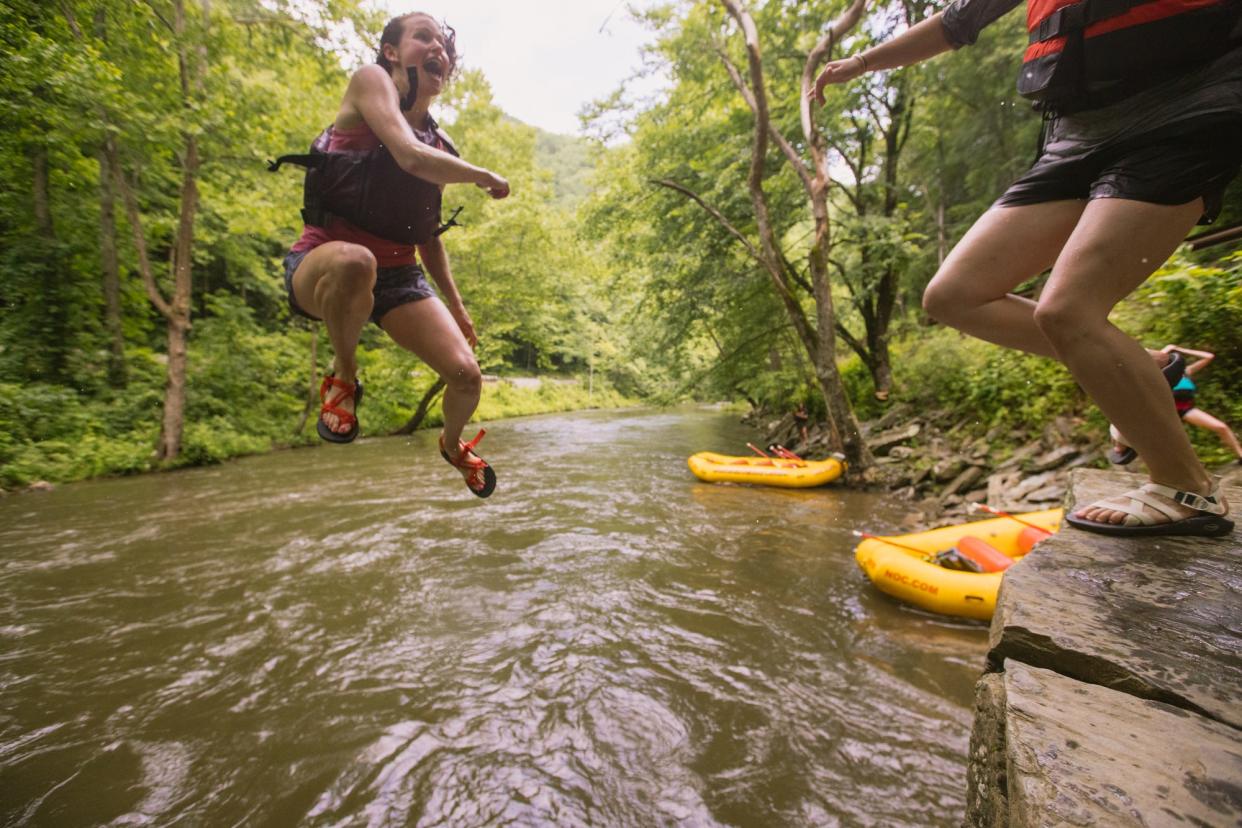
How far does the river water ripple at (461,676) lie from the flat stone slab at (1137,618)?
1691mm

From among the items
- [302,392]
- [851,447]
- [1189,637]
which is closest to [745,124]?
[851,447]

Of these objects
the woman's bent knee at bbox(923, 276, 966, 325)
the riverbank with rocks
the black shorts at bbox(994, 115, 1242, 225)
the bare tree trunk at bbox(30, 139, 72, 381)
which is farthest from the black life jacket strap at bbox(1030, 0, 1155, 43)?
the bare tree trunk at bbox(30, 139, 72, 381)

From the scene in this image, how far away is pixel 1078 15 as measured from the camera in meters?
1.26

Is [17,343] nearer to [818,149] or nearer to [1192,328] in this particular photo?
[818,149]

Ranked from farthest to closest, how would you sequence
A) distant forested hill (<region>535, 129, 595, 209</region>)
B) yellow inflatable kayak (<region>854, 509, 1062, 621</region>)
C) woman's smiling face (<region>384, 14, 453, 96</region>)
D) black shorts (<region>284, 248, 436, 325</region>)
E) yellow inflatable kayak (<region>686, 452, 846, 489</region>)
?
distant forested hill (<region>535, 129, 595, 209</region>) → yellow inflatable kayak (<region>686, 452, 846, 489</region>) → yellow inflatable kayak (<region>854, 509, 1062, 621</region>) → black shorts (<region>284, 248, 436, 325</region>) → woman's smiling face (<region>384, 14, 453, 96</region>)

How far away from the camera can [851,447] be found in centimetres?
864

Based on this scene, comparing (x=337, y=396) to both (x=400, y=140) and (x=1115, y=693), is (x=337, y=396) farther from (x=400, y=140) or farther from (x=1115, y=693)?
(x=1115, y=693)

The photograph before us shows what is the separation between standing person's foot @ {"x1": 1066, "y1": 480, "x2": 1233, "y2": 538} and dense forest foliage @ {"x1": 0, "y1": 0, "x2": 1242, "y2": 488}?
497 cm

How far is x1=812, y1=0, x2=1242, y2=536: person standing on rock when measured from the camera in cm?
112

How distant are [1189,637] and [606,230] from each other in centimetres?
1092

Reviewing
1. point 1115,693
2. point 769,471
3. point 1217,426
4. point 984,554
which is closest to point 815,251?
point 769,471

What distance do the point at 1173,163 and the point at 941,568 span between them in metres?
3.73

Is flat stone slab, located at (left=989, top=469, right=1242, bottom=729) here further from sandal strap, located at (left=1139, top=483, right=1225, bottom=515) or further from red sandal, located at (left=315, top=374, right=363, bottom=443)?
red sandal, located at (left=315, top=374, right=363, bottom=443)

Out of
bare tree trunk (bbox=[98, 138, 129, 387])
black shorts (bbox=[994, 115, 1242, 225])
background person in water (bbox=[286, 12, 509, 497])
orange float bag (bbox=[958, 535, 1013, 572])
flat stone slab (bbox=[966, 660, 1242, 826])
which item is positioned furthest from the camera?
bare tree trunk (bbox=[98, 138, 129, 387])
